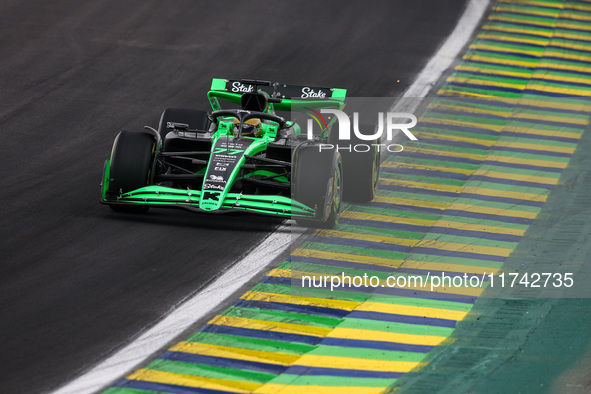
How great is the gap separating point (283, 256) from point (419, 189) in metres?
3.96

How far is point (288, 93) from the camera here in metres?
17.1

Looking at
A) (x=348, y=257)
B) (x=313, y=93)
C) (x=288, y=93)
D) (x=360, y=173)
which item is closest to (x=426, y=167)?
(x=360, y=173)

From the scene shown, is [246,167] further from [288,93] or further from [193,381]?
[193,381]

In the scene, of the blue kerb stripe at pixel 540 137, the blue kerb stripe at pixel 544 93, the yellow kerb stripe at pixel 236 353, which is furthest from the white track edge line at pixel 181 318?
the blue kerb stripe at pixel 544 93

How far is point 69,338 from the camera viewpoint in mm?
11367

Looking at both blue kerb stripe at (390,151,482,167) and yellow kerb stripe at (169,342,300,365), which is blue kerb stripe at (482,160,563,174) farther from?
yellow kerb stripe at (169,342,300,365)

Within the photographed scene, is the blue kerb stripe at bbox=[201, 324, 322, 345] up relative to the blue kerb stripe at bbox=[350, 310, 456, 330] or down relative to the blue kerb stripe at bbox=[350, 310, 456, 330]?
down

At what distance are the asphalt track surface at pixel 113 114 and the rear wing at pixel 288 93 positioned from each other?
7.17ft

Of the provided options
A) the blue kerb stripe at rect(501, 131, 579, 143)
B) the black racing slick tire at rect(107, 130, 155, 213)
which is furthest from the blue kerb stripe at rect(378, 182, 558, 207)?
the black racing slick tire at rect(107, 130, 155, 213)

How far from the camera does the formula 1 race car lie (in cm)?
1466

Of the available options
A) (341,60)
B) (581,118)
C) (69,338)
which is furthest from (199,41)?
(69,338)

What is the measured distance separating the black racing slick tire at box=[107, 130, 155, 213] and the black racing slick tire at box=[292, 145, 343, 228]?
2.01m

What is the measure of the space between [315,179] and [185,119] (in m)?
3.18

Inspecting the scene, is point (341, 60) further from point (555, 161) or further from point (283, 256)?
point (283, 256)
